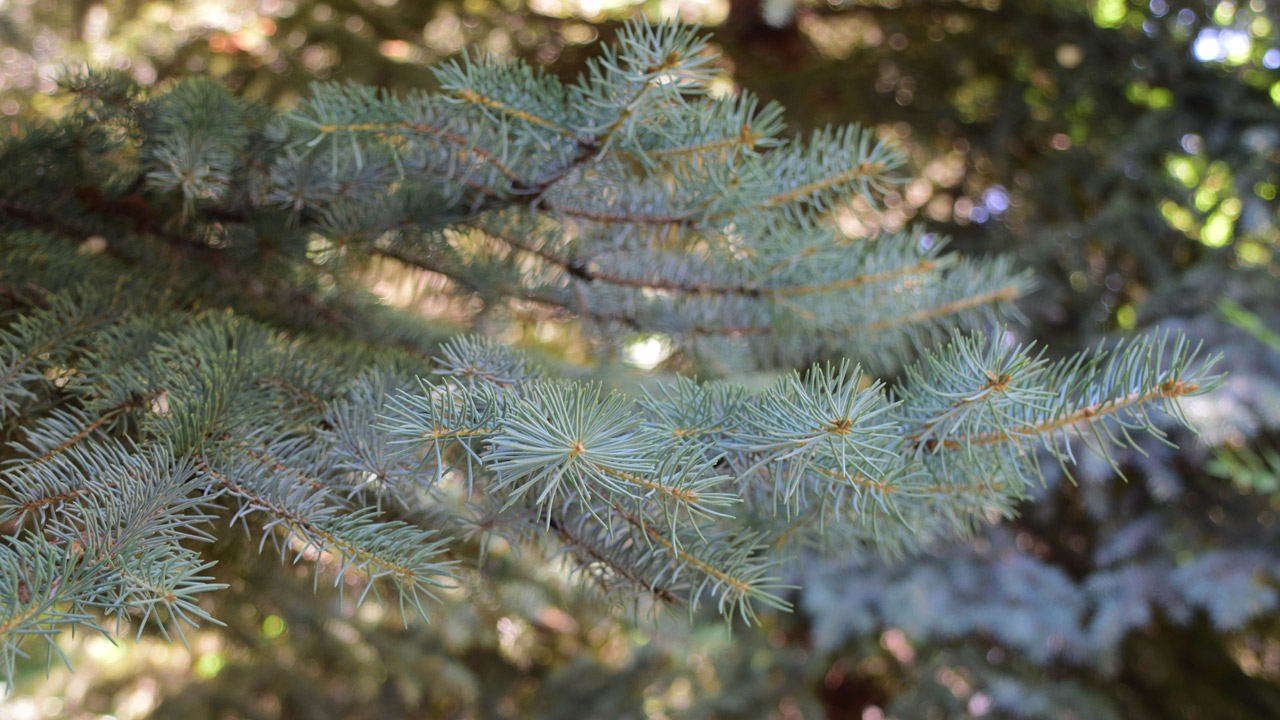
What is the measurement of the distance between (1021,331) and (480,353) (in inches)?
55.5

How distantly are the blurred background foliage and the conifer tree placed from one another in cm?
50

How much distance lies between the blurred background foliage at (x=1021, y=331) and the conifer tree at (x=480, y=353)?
0.50 meters

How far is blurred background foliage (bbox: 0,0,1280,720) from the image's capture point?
1353 mm

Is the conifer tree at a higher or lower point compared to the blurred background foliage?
higher

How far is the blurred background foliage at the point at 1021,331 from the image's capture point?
1353 millimetres

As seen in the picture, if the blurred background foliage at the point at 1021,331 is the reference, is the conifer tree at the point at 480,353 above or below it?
above

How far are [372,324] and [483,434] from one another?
0.47m

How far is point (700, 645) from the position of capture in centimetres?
156

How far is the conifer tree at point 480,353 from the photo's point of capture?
1.26 ft

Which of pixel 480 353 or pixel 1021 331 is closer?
pixel 480 353

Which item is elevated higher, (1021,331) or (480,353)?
(480,353)

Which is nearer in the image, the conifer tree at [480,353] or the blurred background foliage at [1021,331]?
the conifer tree at [480,353]

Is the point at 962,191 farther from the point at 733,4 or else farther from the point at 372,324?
the point at 372,324

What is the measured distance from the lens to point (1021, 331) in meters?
1.53
